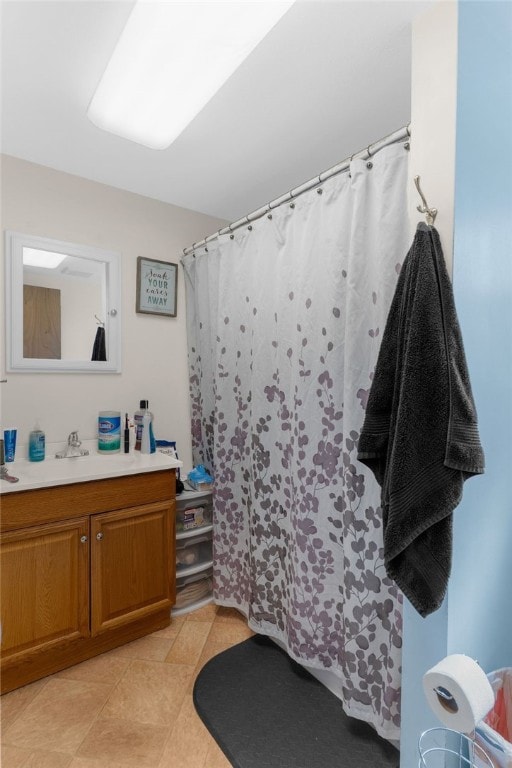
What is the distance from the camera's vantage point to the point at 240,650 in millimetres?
1838

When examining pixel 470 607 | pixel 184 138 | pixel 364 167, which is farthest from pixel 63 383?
pixel 470 607

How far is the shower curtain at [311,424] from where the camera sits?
4.34 ft

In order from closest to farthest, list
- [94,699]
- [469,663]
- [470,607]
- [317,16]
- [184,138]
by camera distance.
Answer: [469,663], [470,607], [317,16], [94,699], [184,138]

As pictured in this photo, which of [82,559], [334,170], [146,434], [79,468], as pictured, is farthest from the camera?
[146,434]

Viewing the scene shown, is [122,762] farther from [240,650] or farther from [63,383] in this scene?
[63,383]

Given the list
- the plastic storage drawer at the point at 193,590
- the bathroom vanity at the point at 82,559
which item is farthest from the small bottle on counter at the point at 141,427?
the plastic storage drawer at the point at 193,590

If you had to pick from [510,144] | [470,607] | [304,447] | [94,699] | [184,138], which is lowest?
[94,699]

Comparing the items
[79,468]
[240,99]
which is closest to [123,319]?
[79,468]

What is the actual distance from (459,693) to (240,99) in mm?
1956

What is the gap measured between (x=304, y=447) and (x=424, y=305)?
83 cm

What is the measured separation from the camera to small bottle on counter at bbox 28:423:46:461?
1953 mm

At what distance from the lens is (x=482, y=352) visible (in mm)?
1104

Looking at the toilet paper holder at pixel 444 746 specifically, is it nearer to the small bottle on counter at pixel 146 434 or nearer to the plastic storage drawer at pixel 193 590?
the plastic storage drawer at pixel 193 590

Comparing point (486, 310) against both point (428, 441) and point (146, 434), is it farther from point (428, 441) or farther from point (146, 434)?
point (146, 434)
